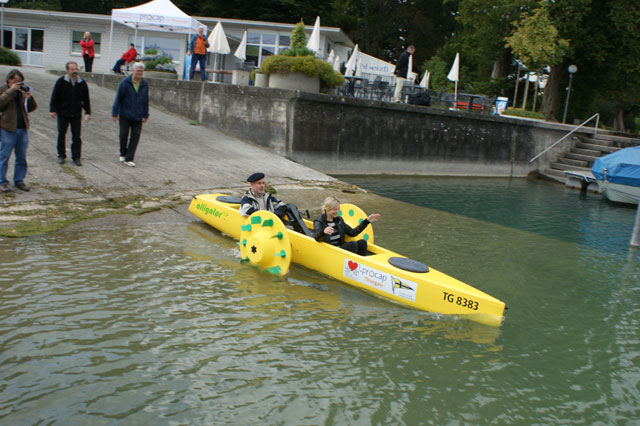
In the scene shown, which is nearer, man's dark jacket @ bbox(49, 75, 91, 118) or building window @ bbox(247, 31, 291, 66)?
man's dark jacket @ bbox(49, 75, 91, 118)

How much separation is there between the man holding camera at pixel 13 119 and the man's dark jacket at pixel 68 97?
3.79 feet

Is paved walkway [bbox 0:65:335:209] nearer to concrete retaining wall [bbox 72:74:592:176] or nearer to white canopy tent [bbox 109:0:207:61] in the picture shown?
concrete retaining wall [bbox 72:74:592:176]

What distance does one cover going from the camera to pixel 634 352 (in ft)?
18.8

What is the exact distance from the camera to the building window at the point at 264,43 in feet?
96.3

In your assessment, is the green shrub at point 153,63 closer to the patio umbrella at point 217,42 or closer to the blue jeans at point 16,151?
the patio umbrella at point 217,42

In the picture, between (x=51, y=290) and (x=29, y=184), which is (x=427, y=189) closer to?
(x=29, y=184)

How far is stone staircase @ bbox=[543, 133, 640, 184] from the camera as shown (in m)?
22.6

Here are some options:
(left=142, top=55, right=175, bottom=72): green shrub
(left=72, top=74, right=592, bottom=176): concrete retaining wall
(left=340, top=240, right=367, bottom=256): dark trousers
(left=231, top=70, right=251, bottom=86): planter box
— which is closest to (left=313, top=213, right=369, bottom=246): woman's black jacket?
(left=340, top=240, right=367, bottom=256): dark trousers

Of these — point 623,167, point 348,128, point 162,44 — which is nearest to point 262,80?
point 348,128

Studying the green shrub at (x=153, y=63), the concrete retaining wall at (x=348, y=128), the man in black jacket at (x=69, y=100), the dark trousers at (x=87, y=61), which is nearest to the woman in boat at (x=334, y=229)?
the man in black jacket at (x=69, y=100)

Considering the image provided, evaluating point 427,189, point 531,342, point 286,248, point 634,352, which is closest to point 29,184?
point 286,248

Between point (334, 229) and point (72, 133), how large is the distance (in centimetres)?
577

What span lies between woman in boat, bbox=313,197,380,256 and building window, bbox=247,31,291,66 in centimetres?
2368

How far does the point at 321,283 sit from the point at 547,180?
18146 millimetres
